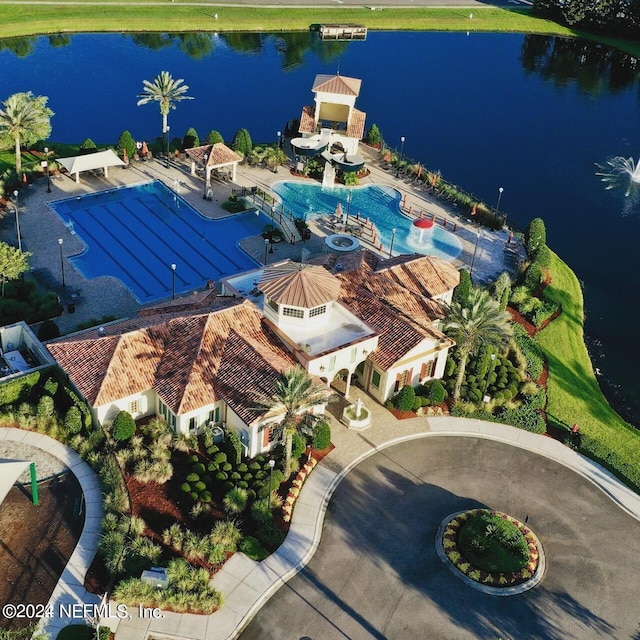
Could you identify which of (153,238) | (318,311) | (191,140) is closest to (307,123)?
(191,140)

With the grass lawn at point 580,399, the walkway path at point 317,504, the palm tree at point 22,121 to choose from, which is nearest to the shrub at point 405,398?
the walkway path at point 317,504

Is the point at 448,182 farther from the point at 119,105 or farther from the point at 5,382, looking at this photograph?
the point at 5,382

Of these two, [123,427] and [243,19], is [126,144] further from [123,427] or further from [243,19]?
[243,19]

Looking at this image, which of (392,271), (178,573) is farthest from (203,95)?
(178,573)

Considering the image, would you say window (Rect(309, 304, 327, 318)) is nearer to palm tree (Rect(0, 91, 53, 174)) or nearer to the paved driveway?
the paved driveway

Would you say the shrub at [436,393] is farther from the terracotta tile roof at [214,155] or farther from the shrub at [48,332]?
the terracotta tile roof at [214,155]

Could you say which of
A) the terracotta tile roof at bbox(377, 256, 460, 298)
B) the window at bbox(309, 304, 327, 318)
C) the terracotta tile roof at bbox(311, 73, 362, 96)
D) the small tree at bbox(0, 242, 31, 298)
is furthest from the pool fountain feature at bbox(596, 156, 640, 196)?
the small tree at bbox(0, 242, 31, 298)
